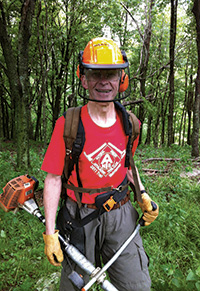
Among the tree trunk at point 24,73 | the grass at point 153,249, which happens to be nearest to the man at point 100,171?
the grass at point 153,249

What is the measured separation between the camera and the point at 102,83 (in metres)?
1.63

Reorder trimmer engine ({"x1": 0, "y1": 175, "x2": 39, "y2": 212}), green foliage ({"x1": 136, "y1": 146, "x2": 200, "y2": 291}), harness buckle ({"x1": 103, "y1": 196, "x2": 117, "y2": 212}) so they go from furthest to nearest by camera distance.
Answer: green foliage ({"x1": 136, "y1": 146, "x2": 200, "y2": 291}), trimmer engine ({"x1": 0, "y1": 175, "x2": 39, "y2": 212}), harness buckle ({"x1": 103, "y1": 196, "x2": 117, "y2": 212})

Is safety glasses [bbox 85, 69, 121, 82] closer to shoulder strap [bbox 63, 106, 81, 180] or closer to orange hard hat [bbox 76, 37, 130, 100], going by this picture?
orange hard hat [bbox 76, 37, 130, 100]

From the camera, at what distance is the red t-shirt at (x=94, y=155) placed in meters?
1.65

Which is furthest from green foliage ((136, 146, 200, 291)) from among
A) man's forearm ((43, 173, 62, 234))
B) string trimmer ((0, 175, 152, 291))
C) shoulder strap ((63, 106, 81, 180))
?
shoulder strap ((63, 106, 81, 180))

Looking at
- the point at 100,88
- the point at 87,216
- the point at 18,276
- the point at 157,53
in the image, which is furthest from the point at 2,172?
the point at 157,53

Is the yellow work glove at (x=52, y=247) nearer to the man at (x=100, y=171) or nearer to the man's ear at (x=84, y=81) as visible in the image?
the man at (x=100, y=171)

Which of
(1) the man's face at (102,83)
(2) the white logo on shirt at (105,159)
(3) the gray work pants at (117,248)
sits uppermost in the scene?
(1) the man's face at (102,83)

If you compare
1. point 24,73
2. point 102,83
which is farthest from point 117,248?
point 24,73

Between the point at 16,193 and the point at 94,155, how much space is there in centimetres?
89

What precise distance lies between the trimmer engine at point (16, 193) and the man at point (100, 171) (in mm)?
408

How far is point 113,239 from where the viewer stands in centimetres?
182

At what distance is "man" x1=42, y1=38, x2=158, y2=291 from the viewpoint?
5.38ft

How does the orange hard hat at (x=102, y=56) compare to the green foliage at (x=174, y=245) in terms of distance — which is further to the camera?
the green foliage at (x=174, y=245)
